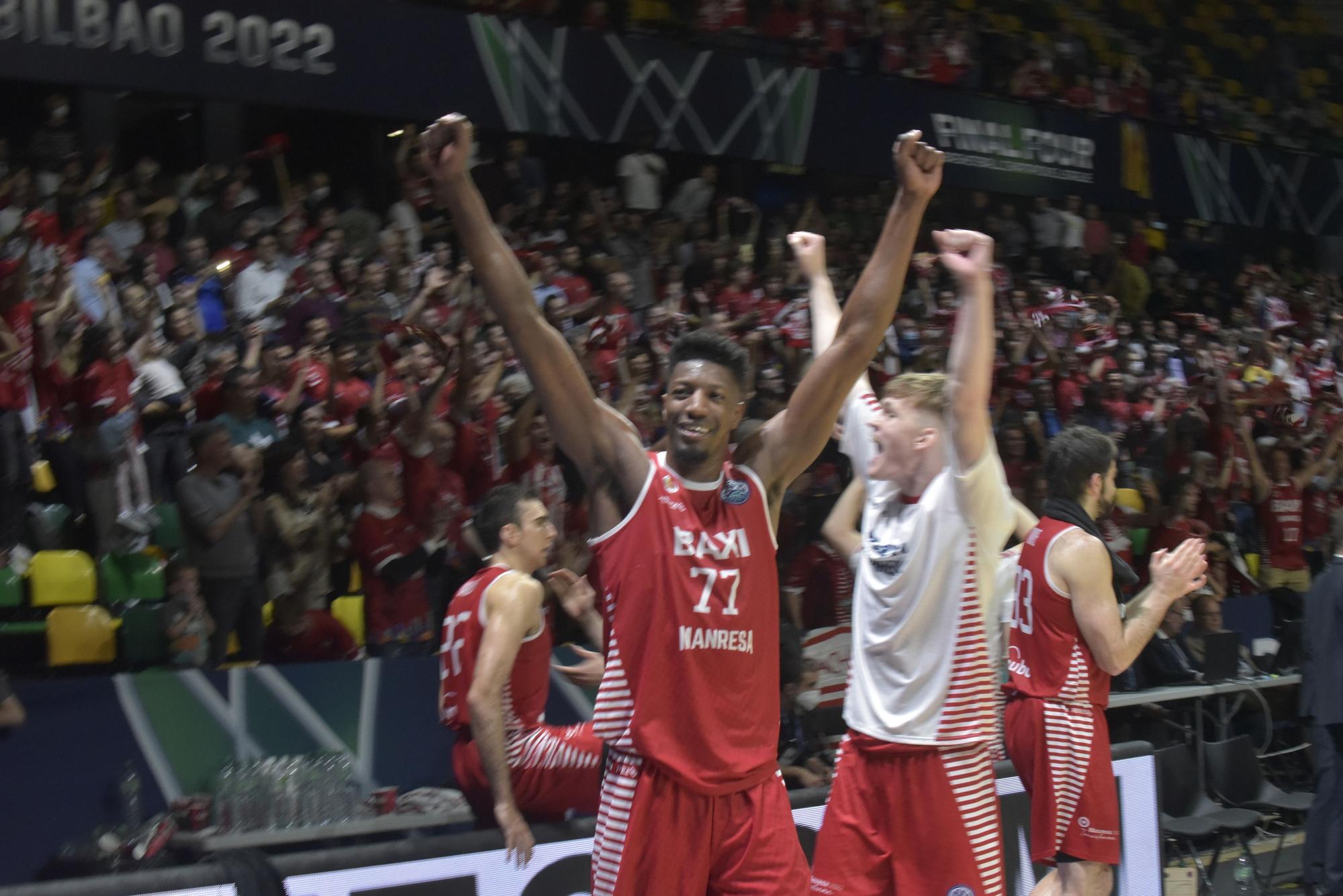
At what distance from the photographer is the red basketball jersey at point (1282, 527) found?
41.4ft

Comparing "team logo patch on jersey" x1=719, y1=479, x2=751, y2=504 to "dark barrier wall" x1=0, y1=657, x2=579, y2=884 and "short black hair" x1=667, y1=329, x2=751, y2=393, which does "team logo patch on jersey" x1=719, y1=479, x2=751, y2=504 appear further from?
"dark barrier wall" x1=0, y1=657, x2=579, y2=884

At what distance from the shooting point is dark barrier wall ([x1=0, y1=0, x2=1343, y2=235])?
33.5 feet

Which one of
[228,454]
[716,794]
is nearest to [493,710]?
[716,794]

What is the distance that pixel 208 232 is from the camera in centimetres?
1009

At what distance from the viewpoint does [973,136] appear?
15727 millimetres

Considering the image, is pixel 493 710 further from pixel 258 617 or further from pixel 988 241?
pixel 258 617

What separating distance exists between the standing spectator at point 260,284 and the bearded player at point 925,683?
6.23 metres

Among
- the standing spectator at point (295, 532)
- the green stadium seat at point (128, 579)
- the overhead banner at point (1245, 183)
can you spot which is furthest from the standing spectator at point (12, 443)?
the overhead banner at point (1245, 183)

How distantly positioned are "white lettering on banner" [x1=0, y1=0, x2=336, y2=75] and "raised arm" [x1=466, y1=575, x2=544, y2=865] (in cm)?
686

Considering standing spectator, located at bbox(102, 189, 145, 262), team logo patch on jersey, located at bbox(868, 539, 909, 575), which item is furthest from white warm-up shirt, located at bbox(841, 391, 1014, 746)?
standing spectator, located at bbox(102, 189, 145, 262)

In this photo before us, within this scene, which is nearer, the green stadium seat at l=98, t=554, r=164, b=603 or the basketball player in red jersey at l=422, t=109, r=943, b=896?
the basketball player in red jersey at l=422, t=109, r=943, b=896

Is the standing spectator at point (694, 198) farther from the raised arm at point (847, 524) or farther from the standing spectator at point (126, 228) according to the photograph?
the raised arm at point (847, 524)

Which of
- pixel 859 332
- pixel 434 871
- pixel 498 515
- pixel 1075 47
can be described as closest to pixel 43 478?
pixel 498 515

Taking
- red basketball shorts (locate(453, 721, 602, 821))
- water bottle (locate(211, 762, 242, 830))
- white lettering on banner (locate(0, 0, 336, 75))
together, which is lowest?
water bottle (locate(211, 762, 242, 830))
